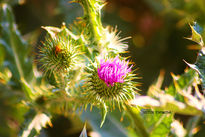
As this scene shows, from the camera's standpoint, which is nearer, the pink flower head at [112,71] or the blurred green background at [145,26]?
the pink flower head at [112,71]

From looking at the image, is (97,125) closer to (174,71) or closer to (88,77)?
(88,77)

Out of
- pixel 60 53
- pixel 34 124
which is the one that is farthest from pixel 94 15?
pixel 34 124

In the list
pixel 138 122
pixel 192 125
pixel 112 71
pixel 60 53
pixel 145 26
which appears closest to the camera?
pixel 112 71

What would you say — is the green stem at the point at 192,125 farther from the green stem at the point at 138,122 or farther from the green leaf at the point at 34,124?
the green leaf at the point at 34,124

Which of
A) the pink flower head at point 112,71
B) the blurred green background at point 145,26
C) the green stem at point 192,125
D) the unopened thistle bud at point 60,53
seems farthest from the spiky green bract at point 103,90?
the blurred green background at point 145,26

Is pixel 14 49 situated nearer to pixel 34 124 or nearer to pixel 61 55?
pixel 34 124

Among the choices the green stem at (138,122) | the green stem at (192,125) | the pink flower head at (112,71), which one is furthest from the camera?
the green stem at (192,125)

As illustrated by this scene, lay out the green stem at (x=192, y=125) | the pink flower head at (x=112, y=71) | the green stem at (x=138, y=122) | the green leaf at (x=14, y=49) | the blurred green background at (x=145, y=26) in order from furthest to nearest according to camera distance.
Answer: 1. the blurred green background at (x=145, y=26)
2. the green leaf at (x=14, y=49)
3. the green stem at (x=192, y=125)
4. the green stem at (x=138, y=122)
5. the pink flower head at (x=112, y=71)
